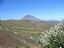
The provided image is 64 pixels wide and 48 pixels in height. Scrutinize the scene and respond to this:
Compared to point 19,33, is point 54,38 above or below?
above

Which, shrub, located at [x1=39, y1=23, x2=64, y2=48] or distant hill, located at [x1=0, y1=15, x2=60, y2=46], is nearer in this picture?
shrub, located at [x1=39, y1=23, x2=64, y2=48]

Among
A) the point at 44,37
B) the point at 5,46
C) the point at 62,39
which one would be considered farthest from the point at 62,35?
the point at 5,46

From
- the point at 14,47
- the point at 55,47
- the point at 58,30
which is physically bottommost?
the point at 14,47

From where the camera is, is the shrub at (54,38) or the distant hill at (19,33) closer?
the shrub at (54,38)

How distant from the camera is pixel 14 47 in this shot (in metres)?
40.7

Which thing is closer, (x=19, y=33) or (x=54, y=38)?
(x=54, y=38)

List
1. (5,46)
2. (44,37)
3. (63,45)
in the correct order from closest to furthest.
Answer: (63,45), (44,37), (5,46)

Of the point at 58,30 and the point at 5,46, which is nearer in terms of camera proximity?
the point at 58,30

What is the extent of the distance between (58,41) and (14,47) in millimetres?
24943

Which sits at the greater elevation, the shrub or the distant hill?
the shrub

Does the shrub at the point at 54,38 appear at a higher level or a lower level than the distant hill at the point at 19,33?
higher

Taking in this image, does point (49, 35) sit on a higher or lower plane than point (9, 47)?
higher

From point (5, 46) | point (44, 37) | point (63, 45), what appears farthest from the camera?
point (5, 46)

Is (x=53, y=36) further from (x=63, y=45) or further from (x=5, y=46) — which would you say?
(x=5, y=46)
